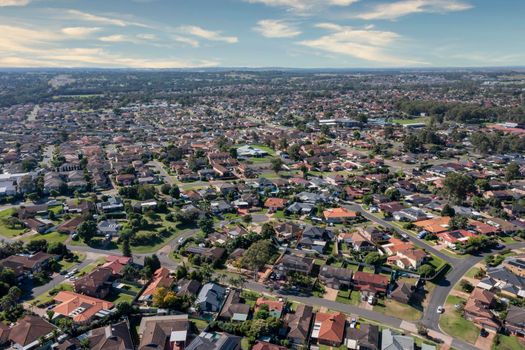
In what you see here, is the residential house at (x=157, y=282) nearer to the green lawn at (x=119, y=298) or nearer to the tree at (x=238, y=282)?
the green lawn at (x=119, y=298)

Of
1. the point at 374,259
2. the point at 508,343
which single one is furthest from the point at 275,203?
the point at 508,343

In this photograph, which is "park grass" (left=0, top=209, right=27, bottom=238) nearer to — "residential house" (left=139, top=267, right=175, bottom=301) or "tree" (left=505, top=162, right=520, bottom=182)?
"residential house" (left=139, top=267, right=175, bottom=301)

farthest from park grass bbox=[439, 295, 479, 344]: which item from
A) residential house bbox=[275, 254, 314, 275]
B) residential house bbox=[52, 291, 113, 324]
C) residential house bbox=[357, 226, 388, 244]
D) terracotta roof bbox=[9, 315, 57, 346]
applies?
terracotta roof bbox=[9, 315, 57, 346]

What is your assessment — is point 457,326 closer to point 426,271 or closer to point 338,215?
point 426,271

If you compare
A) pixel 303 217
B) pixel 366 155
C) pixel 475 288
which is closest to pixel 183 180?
pixel 303 217

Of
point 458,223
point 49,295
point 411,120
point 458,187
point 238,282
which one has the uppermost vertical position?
point 411,120

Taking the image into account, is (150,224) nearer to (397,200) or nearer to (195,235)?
(195,235)
